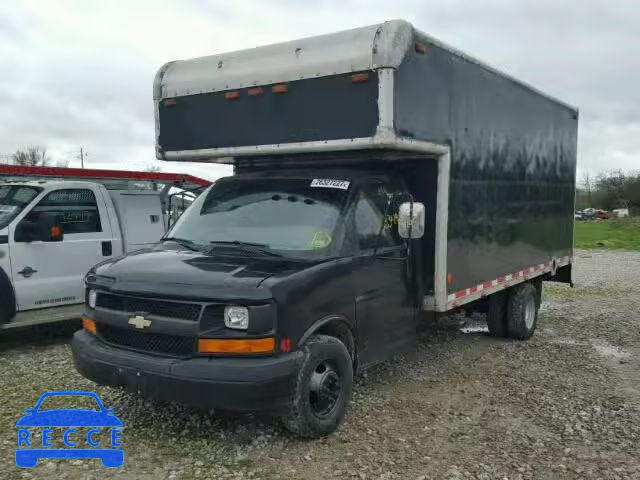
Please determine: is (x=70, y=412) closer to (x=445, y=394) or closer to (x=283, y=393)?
(x=283, y=393)

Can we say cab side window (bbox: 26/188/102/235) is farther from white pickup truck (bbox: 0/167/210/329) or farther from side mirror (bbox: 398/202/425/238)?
side mirror (bbox: 398/202/425/238)

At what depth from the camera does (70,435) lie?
4.58 m

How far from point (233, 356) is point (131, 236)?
14.8 ft

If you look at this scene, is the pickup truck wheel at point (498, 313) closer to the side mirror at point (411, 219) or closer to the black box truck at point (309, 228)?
the black box truck at point (309, 228)

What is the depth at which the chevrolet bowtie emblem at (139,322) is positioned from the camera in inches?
169

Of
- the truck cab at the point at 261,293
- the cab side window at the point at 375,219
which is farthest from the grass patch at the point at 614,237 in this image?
the truck cab at the point at 261,293

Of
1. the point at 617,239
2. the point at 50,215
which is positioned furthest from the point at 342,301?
the point at 617,239

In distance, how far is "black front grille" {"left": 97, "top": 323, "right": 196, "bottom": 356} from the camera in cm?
419

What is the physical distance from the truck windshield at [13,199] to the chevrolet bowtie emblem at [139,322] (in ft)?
11.1

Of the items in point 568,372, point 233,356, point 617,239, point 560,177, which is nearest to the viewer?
point 233,356

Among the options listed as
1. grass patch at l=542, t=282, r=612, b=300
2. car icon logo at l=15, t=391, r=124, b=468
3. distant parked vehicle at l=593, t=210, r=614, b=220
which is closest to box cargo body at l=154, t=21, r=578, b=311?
car icon logo at l=15, t=391, r=124, b=468

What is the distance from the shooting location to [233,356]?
13.4ft

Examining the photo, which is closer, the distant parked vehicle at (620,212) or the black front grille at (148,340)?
the black front grille at (148,340)

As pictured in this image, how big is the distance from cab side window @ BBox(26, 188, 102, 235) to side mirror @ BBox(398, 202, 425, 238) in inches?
172
